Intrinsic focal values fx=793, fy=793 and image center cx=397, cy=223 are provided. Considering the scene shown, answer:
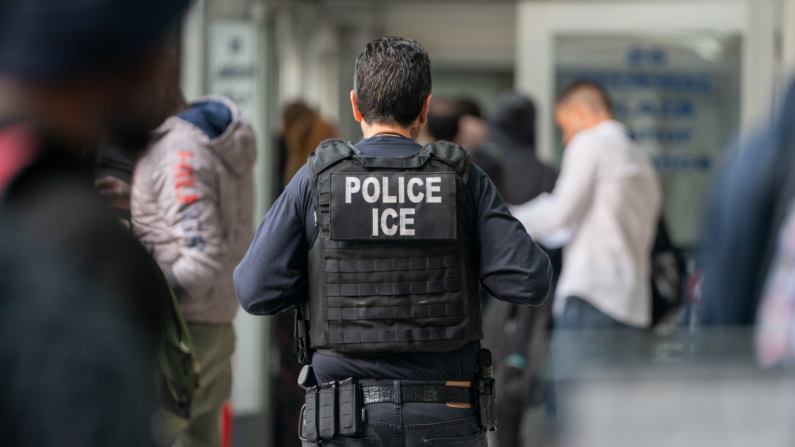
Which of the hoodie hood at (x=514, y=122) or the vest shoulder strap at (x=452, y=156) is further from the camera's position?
the hoodie hood at (x=514, y=122)

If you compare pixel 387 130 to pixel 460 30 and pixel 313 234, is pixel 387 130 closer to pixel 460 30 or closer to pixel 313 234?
pixel 313 234

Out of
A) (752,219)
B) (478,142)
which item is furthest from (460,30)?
(752,219)

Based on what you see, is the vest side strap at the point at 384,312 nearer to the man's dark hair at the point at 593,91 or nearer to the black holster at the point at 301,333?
the black holster at the point at 301,333

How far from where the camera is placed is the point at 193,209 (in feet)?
8.62

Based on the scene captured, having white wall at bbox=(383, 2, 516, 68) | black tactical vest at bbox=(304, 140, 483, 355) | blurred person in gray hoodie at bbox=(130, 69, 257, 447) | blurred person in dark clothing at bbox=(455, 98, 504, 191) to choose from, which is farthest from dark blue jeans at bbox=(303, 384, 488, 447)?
white wall at bbox=(383, 2, 516, 68)

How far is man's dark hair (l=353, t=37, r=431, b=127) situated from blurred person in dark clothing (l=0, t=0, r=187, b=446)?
1.12m

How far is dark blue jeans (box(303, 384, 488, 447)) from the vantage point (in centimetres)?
188

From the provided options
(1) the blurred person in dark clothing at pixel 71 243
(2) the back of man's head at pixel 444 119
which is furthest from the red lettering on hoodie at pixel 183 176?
(1) the blurred person in dark clothing at pixel 71 243

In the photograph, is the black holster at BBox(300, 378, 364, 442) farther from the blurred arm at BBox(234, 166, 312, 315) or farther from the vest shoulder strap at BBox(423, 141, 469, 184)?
the vest shoulder strap at BBox(423, 141, 469, 184)

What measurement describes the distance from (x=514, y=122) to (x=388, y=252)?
8.08 feet

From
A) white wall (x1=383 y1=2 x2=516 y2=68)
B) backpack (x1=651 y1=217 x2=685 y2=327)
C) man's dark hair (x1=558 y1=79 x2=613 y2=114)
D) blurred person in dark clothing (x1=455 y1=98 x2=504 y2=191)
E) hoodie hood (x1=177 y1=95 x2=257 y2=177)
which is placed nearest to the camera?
hoodie hood (x1=177 y1=95 x2=257 y2=177)

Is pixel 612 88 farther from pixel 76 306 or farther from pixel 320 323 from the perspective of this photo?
pixel 76 306

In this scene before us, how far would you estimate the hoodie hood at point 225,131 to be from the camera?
2.75m

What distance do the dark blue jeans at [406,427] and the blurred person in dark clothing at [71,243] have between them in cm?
110
